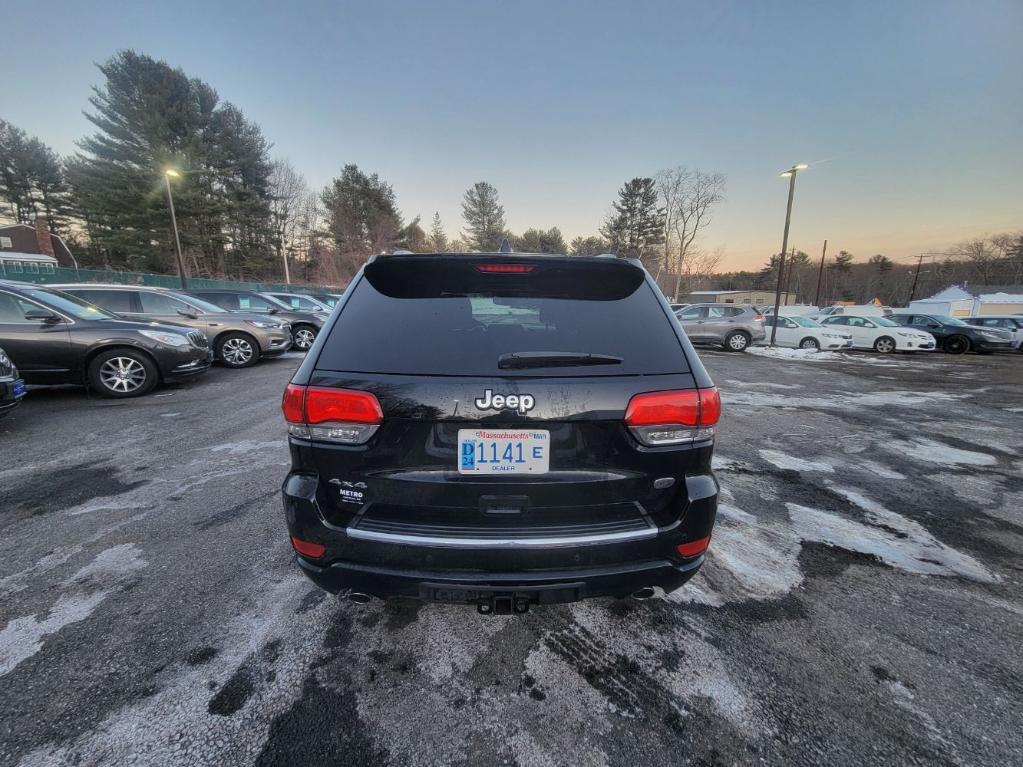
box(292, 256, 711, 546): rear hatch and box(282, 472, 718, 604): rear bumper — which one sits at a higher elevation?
box(292, 256, 711, 546): rear hatch

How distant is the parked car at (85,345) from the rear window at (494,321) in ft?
21.0

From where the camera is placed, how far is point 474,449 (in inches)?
63.4

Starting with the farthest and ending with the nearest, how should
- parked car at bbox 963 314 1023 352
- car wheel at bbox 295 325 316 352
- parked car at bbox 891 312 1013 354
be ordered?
1. parked car at bbox 963 314 1023 352
2. parked car at bbox 891 312 1013 354
3. car wheel at bbox 295 325 316 352

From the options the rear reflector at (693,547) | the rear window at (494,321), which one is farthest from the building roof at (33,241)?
the rear reflector at (693,547)

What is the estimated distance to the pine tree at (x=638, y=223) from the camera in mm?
47969

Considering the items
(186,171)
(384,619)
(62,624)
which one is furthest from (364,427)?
(186,171)

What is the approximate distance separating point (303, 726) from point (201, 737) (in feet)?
1.15

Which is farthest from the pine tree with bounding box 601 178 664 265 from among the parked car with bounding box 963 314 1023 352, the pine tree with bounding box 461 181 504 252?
the parked car with bounding box 963 314 1023 352

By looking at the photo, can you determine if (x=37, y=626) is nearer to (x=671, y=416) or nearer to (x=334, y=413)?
(x=334, y=413)

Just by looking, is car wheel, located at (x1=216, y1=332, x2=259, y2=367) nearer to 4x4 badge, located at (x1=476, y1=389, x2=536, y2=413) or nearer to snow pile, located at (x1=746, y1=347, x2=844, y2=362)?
4x4 badge, located at (x1=476, y1=389, x2=536, y2=413)

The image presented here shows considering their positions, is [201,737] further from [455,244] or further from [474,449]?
[455,244]

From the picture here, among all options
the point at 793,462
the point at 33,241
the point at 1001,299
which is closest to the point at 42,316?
the point at 793,462

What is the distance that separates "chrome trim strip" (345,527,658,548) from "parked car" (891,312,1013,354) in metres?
23.4

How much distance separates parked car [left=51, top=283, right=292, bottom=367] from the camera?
7895 mm
